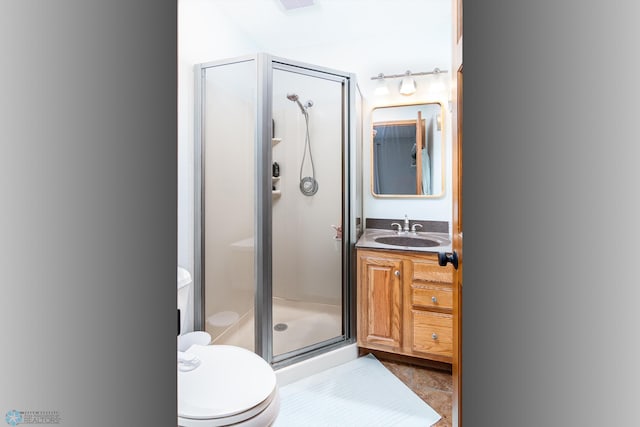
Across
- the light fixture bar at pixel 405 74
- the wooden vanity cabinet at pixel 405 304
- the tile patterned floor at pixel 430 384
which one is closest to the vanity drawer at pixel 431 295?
the wooden vanity cabinet at pixel 405 304

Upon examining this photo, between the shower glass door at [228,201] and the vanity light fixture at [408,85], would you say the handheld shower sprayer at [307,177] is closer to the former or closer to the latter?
the shower glass door at [228,201]

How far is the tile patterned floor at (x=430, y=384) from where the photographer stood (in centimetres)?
165

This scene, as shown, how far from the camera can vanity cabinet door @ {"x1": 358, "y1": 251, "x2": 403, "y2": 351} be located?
2.00 m

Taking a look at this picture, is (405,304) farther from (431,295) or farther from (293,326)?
(293,326)

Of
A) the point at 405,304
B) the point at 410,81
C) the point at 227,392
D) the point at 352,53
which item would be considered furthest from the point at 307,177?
the point at 227,392

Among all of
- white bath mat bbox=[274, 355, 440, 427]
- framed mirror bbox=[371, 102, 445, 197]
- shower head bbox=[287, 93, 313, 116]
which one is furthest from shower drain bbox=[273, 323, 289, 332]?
shower head bbox=[287, 93, 313, 116]

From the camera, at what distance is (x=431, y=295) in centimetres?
192

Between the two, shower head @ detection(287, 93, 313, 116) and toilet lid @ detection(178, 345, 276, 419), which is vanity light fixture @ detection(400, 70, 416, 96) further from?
toilet lid @ detection(178, 345, 276, 419)

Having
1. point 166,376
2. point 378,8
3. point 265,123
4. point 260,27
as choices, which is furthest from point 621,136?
point 260,27

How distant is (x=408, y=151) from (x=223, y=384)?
211cm

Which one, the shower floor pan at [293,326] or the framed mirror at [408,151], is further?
the framed mirror at [408,151]

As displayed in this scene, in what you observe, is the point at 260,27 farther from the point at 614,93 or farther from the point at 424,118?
the point at 614,93

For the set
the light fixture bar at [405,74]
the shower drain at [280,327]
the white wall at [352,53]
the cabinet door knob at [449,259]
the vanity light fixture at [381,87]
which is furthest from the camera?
the vanity light fixture at [381,87]

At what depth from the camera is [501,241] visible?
0.32 metres
